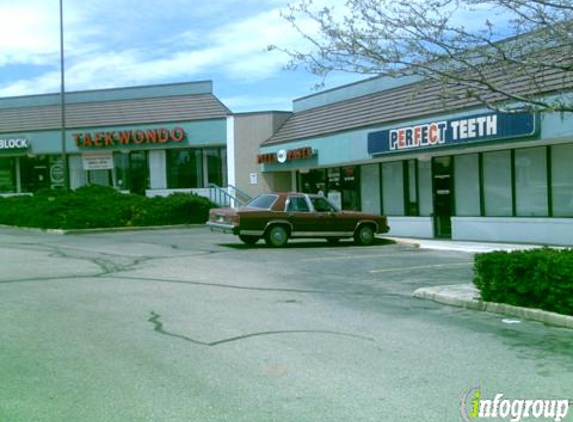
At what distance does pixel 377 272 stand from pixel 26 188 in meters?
28.4

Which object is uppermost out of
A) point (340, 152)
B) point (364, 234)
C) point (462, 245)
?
point (340, 152)

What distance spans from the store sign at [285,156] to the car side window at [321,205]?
6.25 meters

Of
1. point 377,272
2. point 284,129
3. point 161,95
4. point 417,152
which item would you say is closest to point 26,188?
point 161,95

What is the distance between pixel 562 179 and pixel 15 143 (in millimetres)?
27602

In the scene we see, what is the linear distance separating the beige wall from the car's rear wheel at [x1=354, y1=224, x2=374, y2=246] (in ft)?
33.8

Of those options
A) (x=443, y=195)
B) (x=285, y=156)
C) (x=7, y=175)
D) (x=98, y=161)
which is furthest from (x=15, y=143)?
(x=443, y=195)

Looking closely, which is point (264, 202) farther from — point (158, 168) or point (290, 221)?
point (158, 168)

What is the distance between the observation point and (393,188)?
85.7 ft

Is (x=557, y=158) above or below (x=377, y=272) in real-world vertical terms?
above

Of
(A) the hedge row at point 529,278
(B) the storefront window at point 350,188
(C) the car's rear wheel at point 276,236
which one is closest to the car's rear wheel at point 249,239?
(C) the car's rear wheel at point 276,236

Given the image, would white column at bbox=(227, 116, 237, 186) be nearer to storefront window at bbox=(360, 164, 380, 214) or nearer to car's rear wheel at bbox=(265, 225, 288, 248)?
storefront window at bbox=(360, 164, 380, 214)

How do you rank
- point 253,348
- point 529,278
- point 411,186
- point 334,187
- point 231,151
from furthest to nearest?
point 231,151 < point 334,187 < point 411,186 < point 529,278 < point 253,348

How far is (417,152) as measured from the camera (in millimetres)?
22812

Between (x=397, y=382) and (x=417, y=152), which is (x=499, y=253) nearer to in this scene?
(x=397, y=382)
